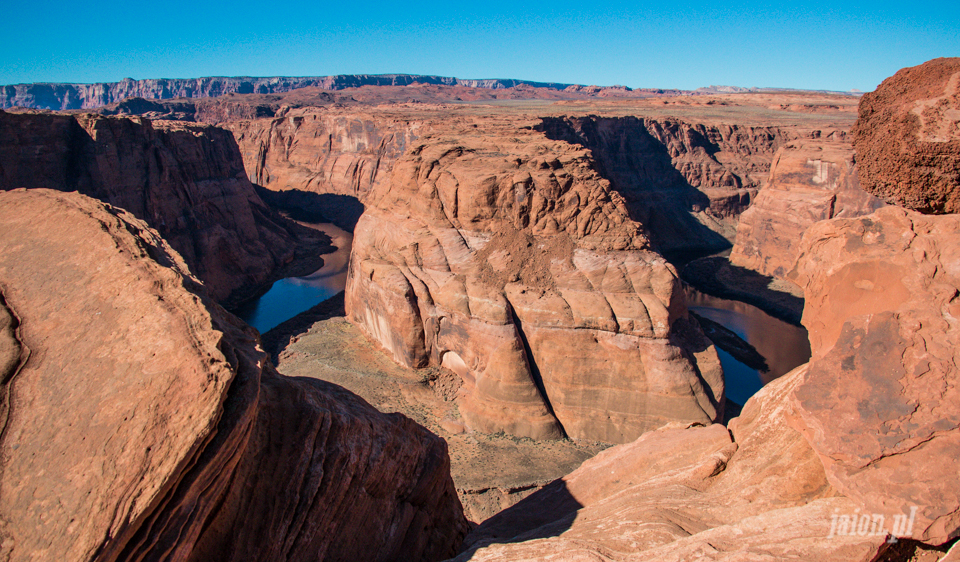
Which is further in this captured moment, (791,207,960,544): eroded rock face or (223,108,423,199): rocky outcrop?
(223,108,423,199): rocky outcrop

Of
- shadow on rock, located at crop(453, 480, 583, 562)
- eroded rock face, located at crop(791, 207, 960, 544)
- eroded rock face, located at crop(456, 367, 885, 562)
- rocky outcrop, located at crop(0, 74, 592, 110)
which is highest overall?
rocky outcrop, located at crop(0, 74, 592, 110)

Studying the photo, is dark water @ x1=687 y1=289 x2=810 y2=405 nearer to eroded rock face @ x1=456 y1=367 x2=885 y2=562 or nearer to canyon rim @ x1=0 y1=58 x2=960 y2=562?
canyon rim @ x1=0 y1=58 x2=960 y2=562

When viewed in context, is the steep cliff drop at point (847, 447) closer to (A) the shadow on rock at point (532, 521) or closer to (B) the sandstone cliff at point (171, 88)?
(A) the shadow on rock at point (532, 521)

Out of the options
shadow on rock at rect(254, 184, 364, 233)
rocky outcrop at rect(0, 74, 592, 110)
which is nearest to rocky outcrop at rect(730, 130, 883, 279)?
shadow on rock at rect(254, 184, 364, 233)

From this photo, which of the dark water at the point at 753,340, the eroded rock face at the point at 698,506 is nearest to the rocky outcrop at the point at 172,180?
the eroded rock face at the point at 698,506

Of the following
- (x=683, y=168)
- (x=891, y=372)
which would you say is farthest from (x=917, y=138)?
(x=683, y=168)

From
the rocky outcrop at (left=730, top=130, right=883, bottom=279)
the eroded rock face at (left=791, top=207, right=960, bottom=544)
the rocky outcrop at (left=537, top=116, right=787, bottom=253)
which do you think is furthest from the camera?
the rocky outcrop at (left=537, top=116, right=787, bottom=253)
